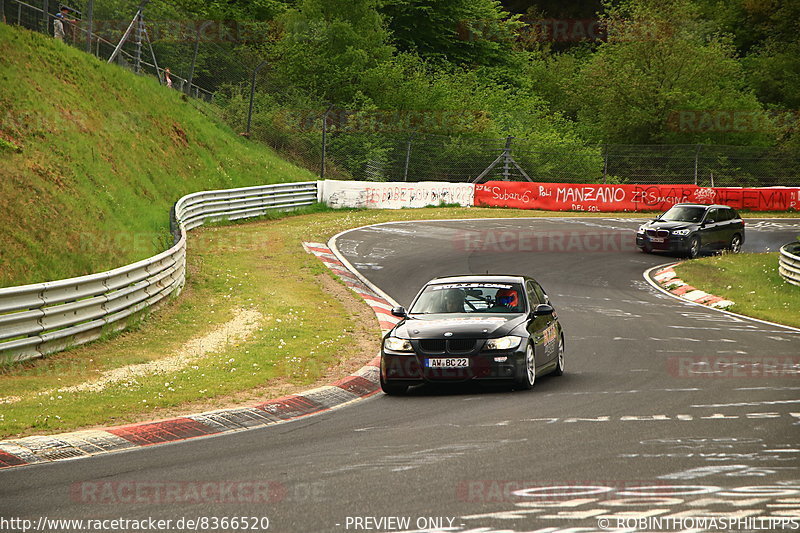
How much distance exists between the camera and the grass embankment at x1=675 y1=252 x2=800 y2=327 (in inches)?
819

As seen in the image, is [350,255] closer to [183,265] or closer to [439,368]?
[183,265]

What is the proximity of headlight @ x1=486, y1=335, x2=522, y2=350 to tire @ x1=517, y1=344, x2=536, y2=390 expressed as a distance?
0.63ft

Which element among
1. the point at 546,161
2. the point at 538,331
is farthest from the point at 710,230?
the point at 538,331

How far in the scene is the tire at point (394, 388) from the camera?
11.6 metres

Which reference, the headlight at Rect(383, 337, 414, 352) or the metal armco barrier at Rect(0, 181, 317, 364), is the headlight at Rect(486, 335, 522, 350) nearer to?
the headlight at Rect(383, 337, 414, 352)

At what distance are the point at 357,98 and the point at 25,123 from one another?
82.2 feet

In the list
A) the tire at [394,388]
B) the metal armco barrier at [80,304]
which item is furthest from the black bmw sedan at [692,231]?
the tire at [394,388]

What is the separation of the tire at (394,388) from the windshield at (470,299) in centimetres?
129

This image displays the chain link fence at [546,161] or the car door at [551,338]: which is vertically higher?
the chain link fence at [546,161]

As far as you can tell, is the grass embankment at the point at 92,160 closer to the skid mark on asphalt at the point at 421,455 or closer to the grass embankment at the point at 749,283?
the skid mark on asphalt at the point at 421,455

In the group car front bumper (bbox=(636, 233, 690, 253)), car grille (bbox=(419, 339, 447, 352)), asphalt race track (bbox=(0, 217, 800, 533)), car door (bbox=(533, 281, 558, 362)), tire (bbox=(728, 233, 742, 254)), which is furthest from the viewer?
tire (bbox=(728, 233, 742, 254))

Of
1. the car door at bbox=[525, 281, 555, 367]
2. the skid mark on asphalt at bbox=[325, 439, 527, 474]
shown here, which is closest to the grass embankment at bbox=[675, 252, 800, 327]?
the car door at bbox=[525, 281, 555, 367]

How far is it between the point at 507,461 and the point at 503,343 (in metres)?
3.80

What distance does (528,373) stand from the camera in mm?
11453
